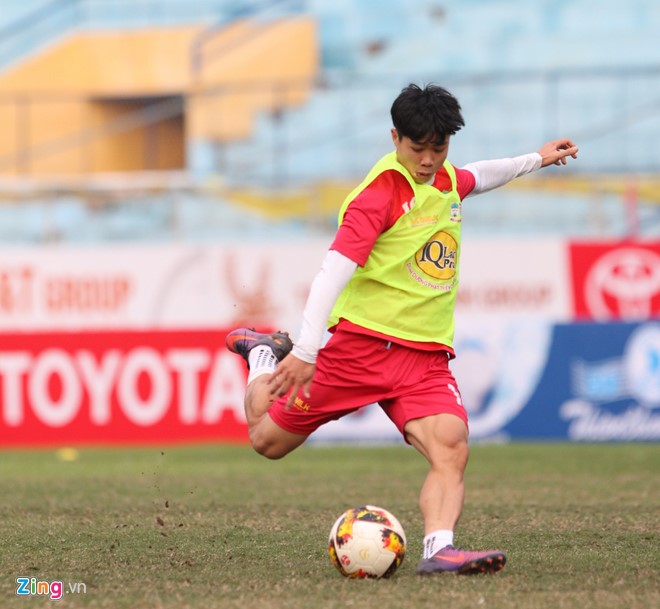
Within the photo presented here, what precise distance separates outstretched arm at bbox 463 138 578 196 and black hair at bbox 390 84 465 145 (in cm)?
64

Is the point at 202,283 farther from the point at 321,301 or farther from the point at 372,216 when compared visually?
the point at 321,301

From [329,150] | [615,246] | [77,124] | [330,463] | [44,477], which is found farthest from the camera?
[77,124]

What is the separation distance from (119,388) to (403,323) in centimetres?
923

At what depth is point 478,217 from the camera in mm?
19062

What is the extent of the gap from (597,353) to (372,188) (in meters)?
9.31

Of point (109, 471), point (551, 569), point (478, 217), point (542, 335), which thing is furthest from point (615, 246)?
point (551, 569)

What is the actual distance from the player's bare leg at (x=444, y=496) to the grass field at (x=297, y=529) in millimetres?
73

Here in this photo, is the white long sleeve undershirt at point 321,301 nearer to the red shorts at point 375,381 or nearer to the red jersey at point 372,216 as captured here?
the red jersey at point 372,216

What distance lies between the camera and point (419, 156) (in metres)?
5.73

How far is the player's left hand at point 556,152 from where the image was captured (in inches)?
263

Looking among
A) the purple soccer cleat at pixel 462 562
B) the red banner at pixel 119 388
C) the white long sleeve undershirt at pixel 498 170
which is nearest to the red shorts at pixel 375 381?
the purple soccer cleat at pixel 462 562

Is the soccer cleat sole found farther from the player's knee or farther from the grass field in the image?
the player's knee

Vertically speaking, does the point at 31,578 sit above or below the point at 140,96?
below

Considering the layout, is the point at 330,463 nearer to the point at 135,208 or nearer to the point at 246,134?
the point at 135,208
